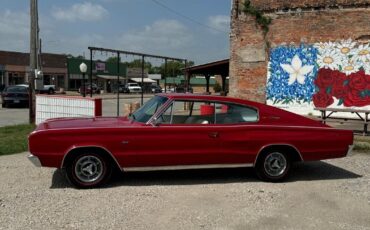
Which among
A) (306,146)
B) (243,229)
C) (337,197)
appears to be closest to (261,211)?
(243,229)

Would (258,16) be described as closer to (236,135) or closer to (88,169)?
(236,135)

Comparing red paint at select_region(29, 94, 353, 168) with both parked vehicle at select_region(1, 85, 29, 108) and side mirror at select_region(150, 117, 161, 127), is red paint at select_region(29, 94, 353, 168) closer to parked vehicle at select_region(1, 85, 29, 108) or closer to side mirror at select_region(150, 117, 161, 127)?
side mirror at select_region(150, 117, 161, 127)

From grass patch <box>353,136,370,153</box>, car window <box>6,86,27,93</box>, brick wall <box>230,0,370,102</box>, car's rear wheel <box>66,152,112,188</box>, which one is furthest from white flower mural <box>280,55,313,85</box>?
car window <box>6,86,27,93</box>

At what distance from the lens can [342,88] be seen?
1722 cm

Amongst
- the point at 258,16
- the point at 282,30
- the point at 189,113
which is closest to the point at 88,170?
the point at 189,113

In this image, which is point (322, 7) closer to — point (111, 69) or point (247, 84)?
point (247, 84)

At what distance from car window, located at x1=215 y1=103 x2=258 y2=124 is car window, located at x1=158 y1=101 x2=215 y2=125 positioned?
13 cm

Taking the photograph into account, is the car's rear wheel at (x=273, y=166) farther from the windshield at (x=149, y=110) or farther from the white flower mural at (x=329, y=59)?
the white flower mural at (x=329, y=59)

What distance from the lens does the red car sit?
6645 mm

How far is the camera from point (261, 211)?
5.84 metres

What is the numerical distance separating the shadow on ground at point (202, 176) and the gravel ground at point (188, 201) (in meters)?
0.02

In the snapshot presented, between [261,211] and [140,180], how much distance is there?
2.20m

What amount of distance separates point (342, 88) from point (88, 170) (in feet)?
42.1

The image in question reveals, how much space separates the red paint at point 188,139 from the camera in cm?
659
